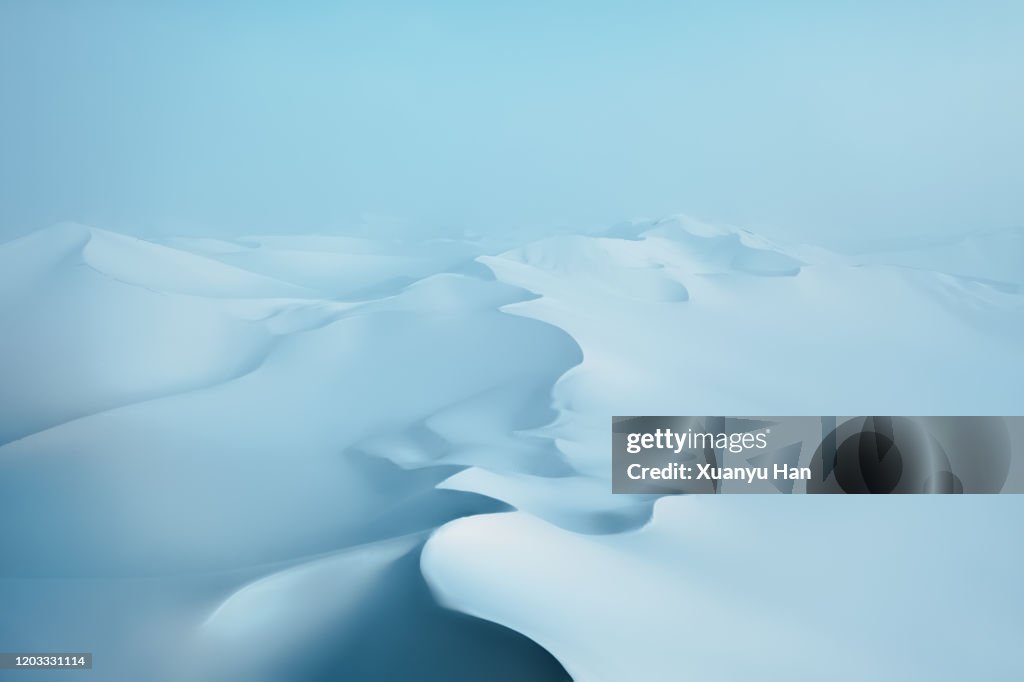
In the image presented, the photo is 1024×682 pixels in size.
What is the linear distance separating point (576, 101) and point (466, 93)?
1.30ft

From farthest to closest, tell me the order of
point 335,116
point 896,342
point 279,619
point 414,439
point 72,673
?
1. point 335,116
2. point 896,342
3. point 414,439
4. point 72,673
5. point 279,619

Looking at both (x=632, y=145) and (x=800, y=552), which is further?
(x=632, y=145)

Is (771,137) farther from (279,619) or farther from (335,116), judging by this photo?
(279,619)

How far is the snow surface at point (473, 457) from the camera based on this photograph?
1846mm

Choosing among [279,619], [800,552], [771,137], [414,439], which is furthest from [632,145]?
[279,619]

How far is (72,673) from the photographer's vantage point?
215cm

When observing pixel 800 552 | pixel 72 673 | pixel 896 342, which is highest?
pixel 896 342

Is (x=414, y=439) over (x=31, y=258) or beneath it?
beneath

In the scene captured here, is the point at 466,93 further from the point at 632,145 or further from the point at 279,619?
the point at 279,619

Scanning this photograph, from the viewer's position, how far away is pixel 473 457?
2.59 m

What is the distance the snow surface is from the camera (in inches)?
72.7

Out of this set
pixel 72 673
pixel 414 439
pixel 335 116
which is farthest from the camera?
pixel 335 116

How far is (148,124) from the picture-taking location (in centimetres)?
305

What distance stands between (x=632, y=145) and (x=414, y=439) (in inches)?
51.7
